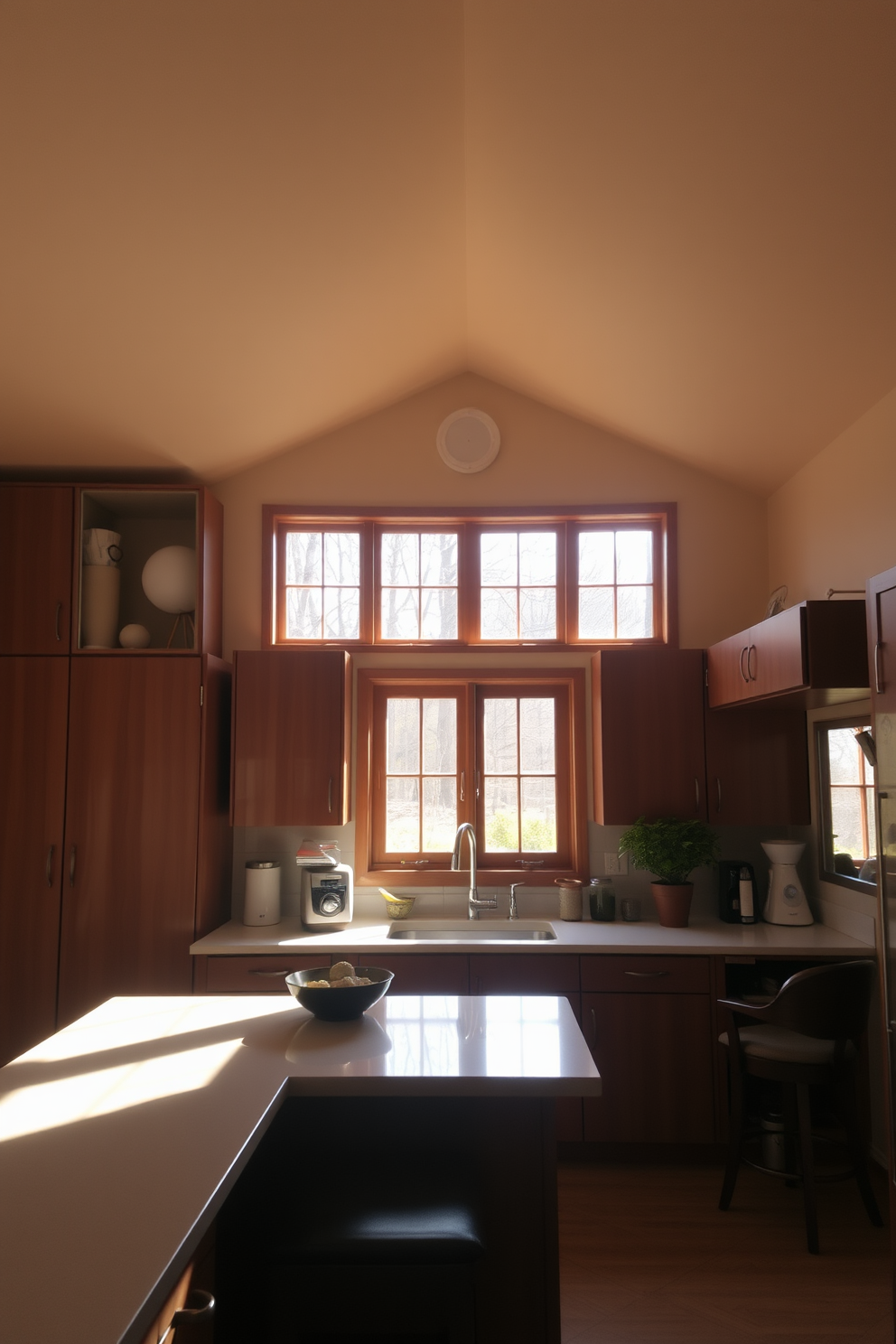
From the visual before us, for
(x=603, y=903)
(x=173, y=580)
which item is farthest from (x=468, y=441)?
(x=603, y=903)

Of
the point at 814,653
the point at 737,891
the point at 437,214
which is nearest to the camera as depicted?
the point at 814,653

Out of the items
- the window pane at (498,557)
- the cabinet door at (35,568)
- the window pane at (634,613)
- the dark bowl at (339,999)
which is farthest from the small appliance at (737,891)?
the cabinet door at (35,568)

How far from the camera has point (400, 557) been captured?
14.6 feet

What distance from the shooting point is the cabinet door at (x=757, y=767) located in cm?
383

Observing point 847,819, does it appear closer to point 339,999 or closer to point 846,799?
point 846,799

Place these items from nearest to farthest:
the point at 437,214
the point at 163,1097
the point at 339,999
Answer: the point at 163,1097 < the point at 339,999 < the point at 437,214

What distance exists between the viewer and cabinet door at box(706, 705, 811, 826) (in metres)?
3.83

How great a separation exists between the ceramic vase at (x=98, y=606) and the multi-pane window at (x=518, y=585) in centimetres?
171

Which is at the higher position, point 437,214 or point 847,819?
point 437,214

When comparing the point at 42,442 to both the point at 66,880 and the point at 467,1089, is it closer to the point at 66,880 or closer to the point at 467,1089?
the point at 66,880

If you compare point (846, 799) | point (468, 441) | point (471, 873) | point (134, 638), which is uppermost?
point (468, 441)

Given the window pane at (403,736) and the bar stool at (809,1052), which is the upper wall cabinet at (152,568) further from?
the bar stool at (809,1052)

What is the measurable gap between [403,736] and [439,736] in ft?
0.57

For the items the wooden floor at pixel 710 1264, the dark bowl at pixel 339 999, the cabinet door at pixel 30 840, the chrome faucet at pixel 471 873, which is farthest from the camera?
the chrome faucet at pixel 471 873
